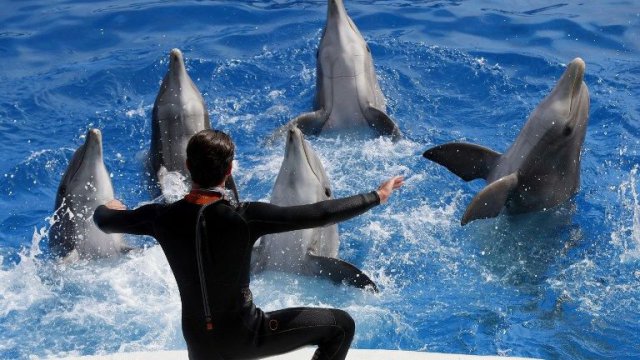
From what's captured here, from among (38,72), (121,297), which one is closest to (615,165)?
(121,297)

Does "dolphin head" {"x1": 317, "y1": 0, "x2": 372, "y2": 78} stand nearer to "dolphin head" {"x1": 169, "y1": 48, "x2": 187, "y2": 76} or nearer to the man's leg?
"dolphin head" {"x1": 169, "y1": 48, "x2": 187, "y2": 76}

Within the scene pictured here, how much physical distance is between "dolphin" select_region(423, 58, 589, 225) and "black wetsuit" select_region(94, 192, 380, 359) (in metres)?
2.77

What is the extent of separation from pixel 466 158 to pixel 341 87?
2054mm

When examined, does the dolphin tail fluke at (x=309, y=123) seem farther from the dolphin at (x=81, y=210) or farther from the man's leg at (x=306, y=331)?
the man's leg at (x=306, y=331)

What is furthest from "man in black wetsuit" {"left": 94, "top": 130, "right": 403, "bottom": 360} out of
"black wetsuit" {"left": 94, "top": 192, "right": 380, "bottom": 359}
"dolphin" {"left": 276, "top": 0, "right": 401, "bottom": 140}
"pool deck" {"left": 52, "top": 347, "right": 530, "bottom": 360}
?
"dolphin" {"left": 276, "top": 0, "right": 401, "bottom": 140}

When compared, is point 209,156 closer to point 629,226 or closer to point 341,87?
point 629,226

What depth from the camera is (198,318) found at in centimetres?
418

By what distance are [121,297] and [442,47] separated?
20.9 feet

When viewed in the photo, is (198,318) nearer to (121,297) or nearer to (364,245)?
(121,297)

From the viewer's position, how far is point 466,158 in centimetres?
745

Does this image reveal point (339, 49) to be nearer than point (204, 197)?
No

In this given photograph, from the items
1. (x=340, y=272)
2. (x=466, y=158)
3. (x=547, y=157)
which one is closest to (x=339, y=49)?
(x=466, y=158)

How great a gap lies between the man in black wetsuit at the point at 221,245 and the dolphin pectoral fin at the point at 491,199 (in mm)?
2372

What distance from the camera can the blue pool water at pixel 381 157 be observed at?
6383 millimetres
